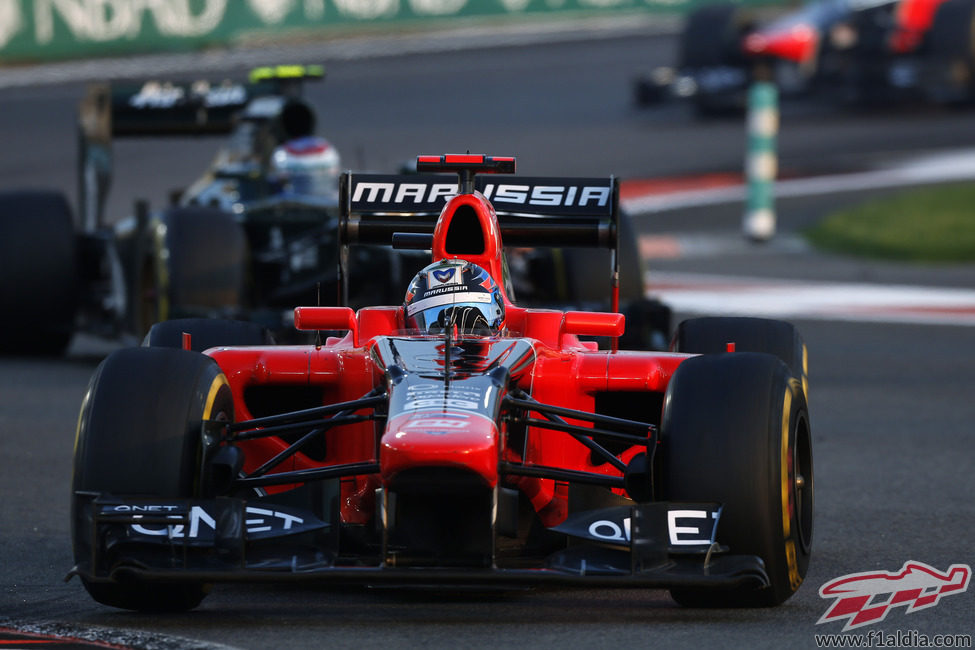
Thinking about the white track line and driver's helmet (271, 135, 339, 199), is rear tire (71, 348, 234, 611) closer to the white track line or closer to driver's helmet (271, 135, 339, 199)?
driver's helmet (271, 135, 339, 199)

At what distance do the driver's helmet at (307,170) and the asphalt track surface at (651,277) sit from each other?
1.37ft

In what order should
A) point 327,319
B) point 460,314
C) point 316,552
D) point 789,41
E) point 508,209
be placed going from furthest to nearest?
1. point 789,41
2. point 508,209
3. point 327,319
4. point 460,314
5. point 316,552

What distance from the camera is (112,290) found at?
43.0ft

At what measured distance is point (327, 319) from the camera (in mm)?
7223

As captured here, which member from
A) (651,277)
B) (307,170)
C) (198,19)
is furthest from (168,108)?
(198,19)

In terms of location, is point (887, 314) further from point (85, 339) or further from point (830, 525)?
point (830, 525)

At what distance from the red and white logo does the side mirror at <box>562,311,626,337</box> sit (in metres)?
1.17

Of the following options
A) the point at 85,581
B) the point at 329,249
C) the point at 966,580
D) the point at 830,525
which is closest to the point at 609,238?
the point at 830,525

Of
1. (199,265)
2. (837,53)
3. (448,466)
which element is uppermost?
(837,53)

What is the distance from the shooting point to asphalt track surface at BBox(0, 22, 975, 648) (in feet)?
19.6

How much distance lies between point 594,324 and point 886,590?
1373 mm

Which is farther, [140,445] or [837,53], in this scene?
[837,53]

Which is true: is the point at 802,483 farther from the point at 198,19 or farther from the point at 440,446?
the point at 198,19

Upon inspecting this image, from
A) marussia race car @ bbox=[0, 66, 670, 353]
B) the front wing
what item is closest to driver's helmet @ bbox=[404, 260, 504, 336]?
the front wing
